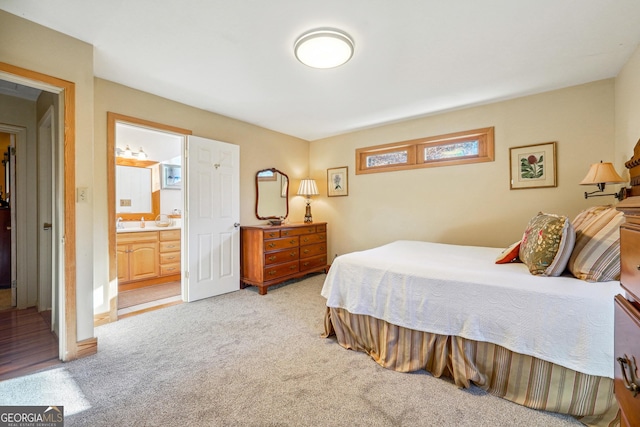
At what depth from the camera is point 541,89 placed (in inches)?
116

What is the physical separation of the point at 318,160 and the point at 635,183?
4293 millimetres

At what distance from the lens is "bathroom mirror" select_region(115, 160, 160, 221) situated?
14.9 ft

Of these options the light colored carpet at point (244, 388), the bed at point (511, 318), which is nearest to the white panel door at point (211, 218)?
the light colored carpet at point (244, 388)

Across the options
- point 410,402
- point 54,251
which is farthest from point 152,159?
point 410,402

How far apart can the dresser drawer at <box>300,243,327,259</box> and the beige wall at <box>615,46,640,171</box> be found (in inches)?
143

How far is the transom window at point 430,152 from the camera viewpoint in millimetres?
3402

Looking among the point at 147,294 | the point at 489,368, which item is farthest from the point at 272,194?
the point at 489,368

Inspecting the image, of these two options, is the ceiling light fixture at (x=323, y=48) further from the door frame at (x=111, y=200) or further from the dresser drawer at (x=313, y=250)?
the dresser drawer at (x=313, y=250)

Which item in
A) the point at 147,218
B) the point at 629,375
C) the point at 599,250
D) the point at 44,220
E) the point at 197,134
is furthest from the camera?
the point at 147,218

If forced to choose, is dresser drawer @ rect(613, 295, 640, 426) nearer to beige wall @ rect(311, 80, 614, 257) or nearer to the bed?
the bed

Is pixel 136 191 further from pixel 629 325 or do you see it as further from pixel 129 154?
pixel 629 325

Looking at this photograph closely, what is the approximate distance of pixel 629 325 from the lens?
68cm

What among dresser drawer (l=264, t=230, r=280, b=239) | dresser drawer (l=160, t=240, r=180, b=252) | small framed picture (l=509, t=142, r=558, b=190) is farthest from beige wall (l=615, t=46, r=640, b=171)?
dresser drawer (l=160, t=240, r=180, b=252)

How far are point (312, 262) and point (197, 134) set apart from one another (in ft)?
8.39
